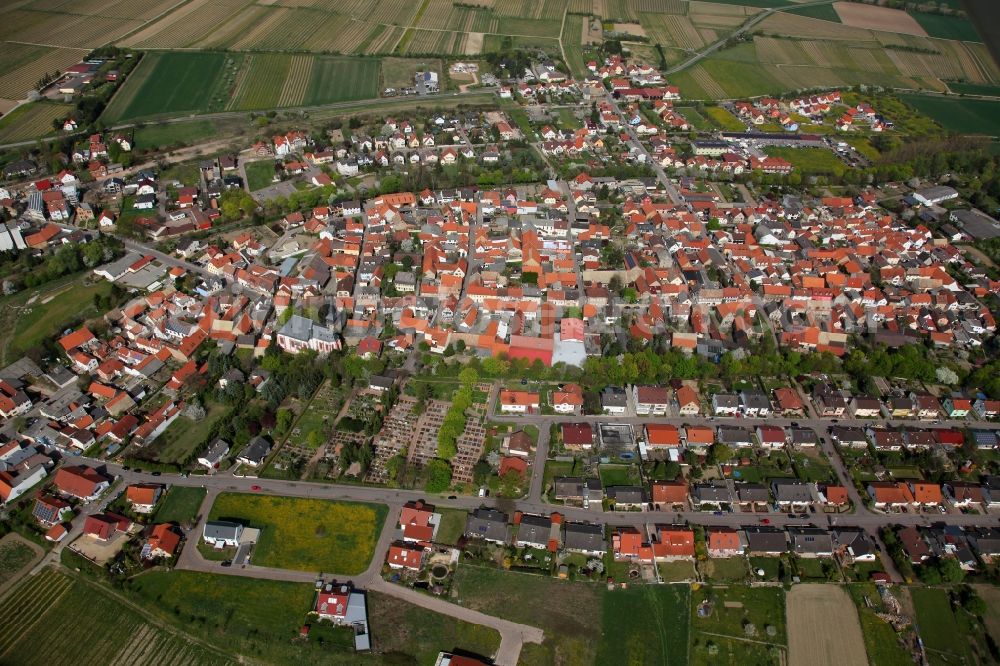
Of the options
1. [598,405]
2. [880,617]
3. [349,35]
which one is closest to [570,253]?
[598,405]

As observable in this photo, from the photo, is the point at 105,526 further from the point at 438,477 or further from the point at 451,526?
the point at 451,526

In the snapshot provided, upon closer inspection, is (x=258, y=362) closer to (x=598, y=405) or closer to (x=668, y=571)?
(x=598, y=405)

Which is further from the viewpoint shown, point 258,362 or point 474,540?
point 258,362

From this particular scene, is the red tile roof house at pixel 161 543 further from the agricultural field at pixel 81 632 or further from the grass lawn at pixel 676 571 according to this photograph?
the grass lawn at pixel 676 571

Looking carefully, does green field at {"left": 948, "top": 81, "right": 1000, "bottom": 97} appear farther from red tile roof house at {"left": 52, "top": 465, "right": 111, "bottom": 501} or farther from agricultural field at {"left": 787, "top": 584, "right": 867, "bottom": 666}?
red tile roof house at {"left": 52, "top": 465, "right": 111, "bottom": 501}

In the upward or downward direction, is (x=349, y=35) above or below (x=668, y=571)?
above

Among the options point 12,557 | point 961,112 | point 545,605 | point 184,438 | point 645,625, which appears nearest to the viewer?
point 645,625

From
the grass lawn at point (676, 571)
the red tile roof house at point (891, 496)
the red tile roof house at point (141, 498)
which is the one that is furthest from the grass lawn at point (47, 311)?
the red tile roof house at point (891, 496)

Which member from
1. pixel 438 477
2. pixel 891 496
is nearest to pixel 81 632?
pixel 438 477
